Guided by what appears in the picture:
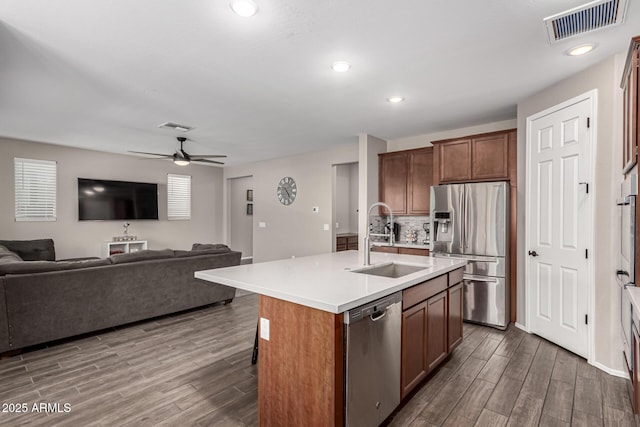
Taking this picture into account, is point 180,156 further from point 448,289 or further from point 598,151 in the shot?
point 598,151

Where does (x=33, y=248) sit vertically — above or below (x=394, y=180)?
below

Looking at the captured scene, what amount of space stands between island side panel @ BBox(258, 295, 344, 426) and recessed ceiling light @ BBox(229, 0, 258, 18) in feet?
5.84

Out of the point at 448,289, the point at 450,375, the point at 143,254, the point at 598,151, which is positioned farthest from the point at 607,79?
the point at 143,254

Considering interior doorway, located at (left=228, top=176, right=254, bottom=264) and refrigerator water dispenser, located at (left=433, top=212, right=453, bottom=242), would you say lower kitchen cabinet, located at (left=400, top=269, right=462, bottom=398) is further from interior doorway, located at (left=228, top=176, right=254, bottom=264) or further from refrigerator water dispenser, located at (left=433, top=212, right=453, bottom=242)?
interior doorway, located at (left=228, top=176, right=254, bottom=264)

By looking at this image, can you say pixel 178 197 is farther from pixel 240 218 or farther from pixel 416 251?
pixel 416 251

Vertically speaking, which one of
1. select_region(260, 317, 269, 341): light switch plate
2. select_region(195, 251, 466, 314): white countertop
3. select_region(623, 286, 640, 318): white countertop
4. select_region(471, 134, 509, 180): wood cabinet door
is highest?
select_region(471, 134, 509, 180): wood cabinet door

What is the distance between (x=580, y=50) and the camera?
8.13 ft

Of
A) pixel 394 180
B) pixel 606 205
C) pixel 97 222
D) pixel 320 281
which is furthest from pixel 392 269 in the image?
pixel 97 222

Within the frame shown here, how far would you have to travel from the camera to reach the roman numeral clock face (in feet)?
22.5

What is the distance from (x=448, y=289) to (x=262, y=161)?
583cm

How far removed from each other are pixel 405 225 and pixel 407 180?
0.84 metres

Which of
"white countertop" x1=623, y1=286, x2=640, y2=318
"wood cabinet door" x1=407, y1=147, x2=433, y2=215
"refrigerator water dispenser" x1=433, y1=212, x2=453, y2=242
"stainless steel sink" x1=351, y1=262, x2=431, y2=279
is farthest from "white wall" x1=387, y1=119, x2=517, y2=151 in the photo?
"white countertop" x1=623, y1=286, x2=640, y2=318

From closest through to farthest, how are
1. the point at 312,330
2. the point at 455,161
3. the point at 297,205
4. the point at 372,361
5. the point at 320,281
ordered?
the point at 312,330
the point at 372,361
the point at 320,281
the point at 455,161
the point at 297,205

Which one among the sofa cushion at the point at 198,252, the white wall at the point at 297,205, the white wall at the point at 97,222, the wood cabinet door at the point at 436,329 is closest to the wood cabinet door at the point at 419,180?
the white wall at the point at 297,205
